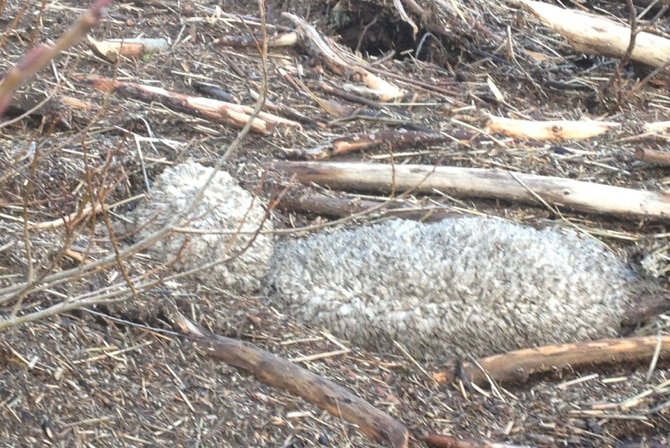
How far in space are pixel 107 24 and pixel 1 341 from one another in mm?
3418

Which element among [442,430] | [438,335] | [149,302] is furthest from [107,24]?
[442,430]

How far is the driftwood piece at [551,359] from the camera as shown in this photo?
416 centimetres

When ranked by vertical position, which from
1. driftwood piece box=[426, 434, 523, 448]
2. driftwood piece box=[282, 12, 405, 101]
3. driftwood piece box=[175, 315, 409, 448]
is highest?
driftwood piece box=[282, 12, 405, 101]

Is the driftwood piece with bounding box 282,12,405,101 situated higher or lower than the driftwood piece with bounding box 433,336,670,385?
higher

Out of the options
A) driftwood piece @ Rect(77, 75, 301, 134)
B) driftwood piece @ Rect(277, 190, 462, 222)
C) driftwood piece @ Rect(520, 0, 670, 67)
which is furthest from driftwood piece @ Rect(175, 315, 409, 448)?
driftwood piece @ Rect(520, 0, 670, 67)

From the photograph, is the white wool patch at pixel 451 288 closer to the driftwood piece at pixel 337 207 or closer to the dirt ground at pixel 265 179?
the dirt ground at pixel 265 179

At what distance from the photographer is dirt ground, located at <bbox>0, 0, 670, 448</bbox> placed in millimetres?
3619

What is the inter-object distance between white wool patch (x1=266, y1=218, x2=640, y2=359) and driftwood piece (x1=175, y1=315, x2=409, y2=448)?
19.3 inches

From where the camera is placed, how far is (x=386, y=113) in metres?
5.98

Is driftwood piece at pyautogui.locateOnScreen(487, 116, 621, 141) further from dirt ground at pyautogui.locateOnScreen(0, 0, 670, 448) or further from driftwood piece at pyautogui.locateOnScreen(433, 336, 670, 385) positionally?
driftwood piece at pyautogui.locateOnScreen(433, 336, 670, 385)

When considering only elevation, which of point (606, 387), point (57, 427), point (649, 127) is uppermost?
point (649, 127)

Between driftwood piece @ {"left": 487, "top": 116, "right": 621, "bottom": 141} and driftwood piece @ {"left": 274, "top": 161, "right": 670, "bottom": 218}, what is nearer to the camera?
driftwood piece @ {"left": 274, "top": 161, "right": 670, "bottom": 218}

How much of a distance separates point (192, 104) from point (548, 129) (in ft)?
7.83

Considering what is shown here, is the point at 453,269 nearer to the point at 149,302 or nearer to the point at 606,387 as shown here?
the point at 606,387
